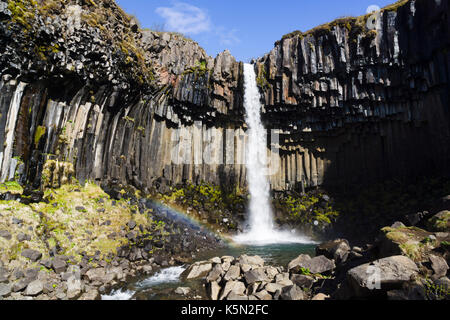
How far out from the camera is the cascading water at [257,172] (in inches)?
1008

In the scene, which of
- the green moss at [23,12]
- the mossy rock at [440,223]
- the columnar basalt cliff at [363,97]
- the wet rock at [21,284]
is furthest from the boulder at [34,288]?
the columnar basalt cliff at [363,97]

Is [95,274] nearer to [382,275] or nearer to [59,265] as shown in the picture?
[59,265]

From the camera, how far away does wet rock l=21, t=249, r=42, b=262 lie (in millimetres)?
10531

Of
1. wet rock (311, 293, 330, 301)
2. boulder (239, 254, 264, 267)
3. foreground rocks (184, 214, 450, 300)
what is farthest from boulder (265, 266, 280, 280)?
wet rock (311, 293, 330, 301)

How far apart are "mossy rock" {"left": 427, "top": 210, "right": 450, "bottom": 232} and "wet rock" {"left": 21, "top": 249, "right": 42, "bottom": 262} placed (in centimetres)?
1610

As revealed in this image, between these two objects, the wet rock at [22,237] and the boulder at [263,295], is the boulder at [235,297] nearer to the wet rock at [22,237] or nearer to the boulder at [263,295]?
the boulder at [263,295]

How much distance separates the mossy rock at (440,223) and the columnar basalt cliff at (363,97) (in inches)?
444

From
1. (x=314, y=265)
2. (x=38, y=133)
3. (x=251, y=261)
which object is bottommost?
(x=251, y=261)

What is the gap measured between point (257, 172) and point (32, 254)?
21109 mm

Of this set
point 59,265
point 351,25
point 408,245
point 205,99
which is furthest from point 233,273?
point 351,25

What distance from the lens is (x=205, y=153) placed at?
26.7 metres

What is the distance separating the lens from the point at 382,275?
22.2 feet

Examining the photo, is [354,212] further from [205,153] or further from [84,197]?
[84,197]

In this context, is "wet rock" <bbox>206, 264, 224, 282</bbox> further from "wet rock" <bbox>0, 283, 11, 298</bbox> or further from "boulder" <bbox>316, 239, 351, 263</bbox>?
"wet rock" <bbox>0, 283, 11, 298</bbox>
